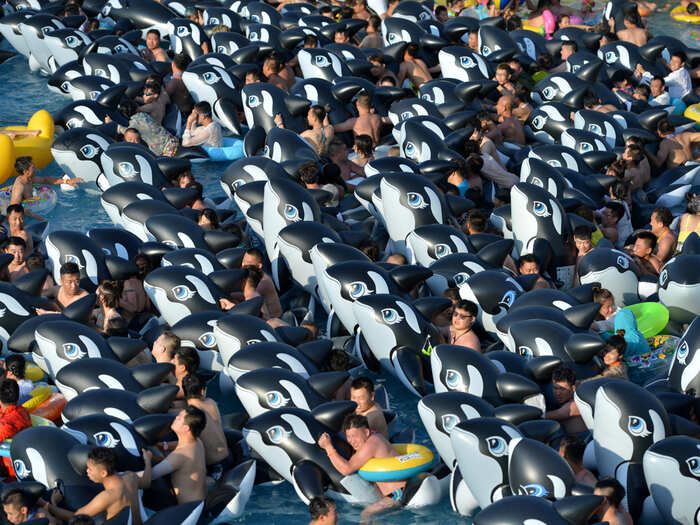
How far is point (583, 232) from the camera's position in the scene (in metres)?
12.5

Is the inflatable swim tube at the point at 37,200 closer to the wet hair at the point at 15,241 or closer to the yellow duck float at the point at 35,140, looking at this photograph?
the yellow duck float at the point at 35,140

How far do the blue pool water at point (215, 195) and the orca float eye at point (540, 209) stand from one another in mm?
2733

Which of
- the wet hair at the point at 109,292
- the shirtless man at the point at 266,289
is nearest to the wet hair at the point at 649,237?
the shirtless man at the point at 266,289

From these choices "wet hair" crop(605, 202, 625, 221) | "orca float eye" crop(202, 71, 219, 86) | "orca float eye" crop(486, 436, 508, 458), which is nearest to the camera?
"orca float eye" crop(486, 436, 508, 458)

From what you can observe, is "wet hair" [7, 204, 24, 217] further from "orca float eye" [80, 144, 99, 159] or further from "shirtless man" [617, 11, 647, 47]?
"shirtless man" [617, 11, 647, 47]

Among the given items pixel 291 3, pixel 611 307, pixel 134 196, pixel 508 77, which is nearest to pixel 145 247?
pixel 134 196

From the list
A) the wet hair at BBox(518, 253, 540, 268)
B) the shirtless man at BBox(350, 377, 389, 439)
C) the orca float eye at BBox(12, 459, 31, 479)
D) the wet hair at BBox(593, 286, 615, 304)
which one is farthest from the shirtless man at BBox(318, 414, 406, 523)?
the wet hair at BBox(518, 253, 540, 268)

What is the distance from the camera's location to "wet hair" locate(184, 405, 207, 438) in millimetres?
9055

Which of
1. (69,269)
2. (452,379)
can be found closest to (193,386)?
(452,379)

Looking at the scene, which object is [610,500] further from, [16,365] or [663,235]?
[16,365]

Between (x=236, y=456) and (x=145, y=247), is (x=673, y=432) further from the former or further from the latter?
(x=145, y=247)

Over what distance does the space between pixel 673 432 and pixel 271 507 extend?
3598mm

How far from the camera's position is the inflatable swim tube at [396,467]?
9.24 metres

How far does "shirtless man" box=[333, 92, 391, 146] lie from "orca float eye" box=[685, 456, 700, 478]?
26.6ft
